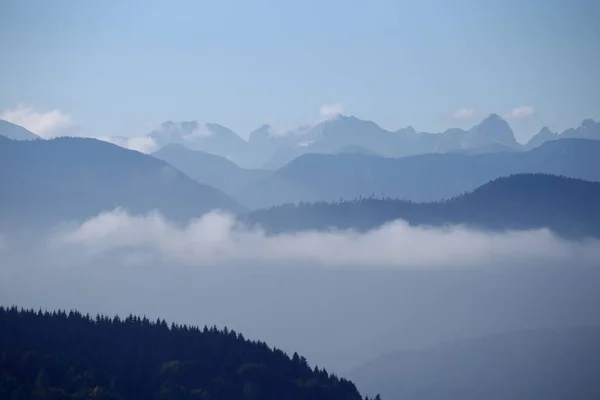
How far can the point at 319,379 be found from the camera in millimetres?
146750

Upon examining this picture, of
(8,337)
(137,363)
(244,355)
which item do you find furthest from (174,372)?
(8,337)

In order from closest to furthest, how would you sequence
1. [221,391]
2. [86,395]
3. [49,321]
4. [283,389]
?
1. [86,395]
2. [221,391]
3. [283,389]
4. [49,321]

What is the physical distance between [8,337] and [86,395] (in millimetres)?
25742

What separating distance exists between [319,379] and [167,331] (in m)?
24.8

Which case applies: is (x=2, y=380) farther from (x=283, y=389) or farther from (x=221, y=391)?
(x=283, y=389)

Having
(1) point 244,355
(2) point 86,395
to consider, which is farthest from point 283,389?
(2) point 86,395

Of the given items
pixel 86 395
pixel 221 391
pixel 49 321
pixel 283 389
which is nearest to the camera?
pixel 86 395

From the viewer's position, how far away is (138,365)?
5300 inches

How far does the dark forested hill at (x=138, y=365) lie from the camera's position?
12138 cm

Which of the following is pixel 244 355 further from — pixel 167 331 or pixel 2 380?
pixel 2 380

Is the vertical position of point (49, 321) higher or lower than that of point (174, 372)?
higher

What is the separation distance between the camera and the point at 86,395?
116 m

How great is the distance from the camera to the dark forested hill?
121m

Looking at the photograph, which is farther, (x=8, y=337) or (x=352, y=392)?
(x=352, y=392)
